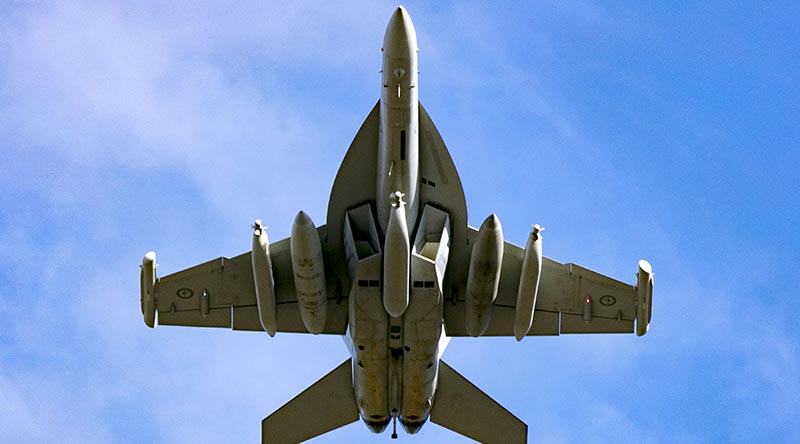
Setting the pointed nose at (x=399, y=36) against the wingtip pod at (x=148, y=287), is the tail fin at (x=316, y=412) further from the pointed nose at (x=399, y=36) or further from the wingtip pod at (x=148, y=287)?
the pointed nose at (x=399, y=36)

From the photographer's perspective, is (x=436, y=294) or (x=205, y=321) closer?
(x=436, y=294)

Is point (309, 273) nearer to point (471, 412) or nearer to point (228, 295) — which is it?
point (228, 295)

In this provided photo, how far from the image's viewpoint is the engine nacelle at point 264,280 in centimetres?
2292

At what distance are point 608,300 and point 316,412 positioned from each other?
6657 millimetres

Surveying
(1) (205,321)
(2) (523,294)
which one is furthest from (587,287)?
(1) (205,321)

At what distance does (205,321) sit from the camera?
26250mm

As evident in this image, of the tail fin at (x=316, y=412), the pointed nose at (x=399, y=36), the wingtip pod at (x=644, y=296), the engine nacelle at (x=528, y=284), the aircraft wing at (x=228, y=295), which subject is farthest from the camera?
the tail fin at (x=316, y=412)

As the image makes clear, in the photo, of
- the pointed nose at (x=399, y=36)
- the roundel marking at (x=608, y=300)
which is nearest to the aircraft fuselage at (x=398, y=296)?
the pointed nose at (x=399, y=36)

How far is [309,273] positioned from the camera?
76.6 feet

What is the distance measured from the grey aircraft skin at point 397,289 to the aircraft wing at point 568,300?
0.02 m

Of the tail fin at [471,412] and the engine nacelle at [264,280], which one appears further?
the tail fin at [471,412]

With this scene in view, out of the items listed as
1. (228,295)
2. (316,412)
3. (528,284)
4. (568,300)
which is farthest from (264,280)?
(568,300)

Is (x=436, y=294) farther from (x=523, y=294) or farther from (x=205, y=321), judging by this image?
(x=205, y=321)

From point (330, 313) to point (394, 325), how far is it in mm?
2115
